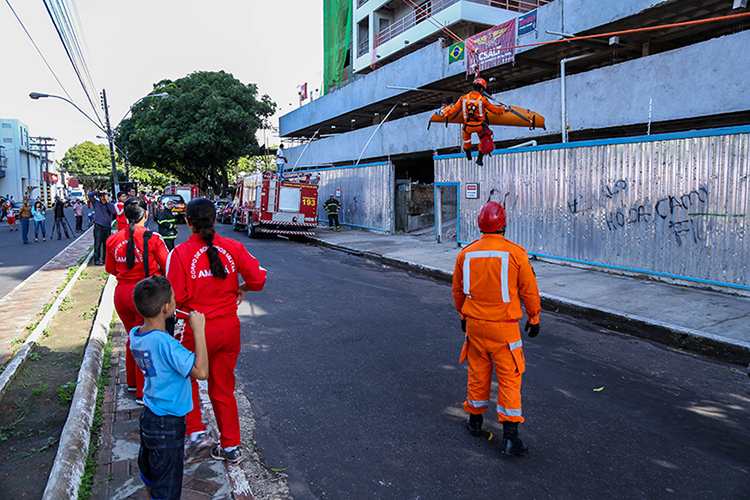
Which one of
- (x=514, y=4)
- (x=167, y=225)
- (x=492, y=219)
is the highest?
(x=514, y=4)

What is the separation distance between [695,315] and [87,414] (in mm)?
7835

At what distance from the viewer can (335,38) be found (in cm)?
3341

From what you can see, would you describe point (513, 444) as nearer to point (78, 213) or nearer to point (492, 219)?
point (492, 219)

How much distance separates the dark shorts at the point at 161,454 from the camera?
2.56 m

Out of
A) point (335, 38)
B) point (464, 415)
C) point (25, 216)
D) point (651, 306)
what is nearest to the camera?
point (464, 415)

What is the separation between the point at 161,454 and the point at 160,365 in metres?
0.47

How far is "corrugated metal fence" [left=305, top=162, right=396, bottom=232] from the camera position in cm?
2025

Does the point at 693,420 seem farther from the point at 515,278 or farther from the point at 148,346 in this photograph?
the point at 148,346

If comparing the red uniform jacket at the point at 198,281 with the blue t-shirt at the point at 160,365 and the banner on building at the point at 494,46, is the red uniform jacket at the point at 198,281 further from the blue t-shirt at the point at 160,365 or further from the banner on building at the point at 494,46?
the banner on building at the point at 494,46

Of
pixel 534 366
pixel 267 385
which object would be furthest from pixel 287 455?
pixel 534 366

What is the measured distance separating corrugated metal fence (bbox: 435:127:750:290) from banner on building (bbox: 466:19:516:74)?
324 cm

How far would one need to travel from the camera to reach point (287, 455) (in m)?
3.59

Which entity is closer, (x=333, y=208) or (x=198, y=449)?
(x=198, y=449)

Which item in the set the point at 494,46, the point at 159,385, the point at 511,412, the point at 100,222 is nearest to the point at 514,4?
the point at 494,46
